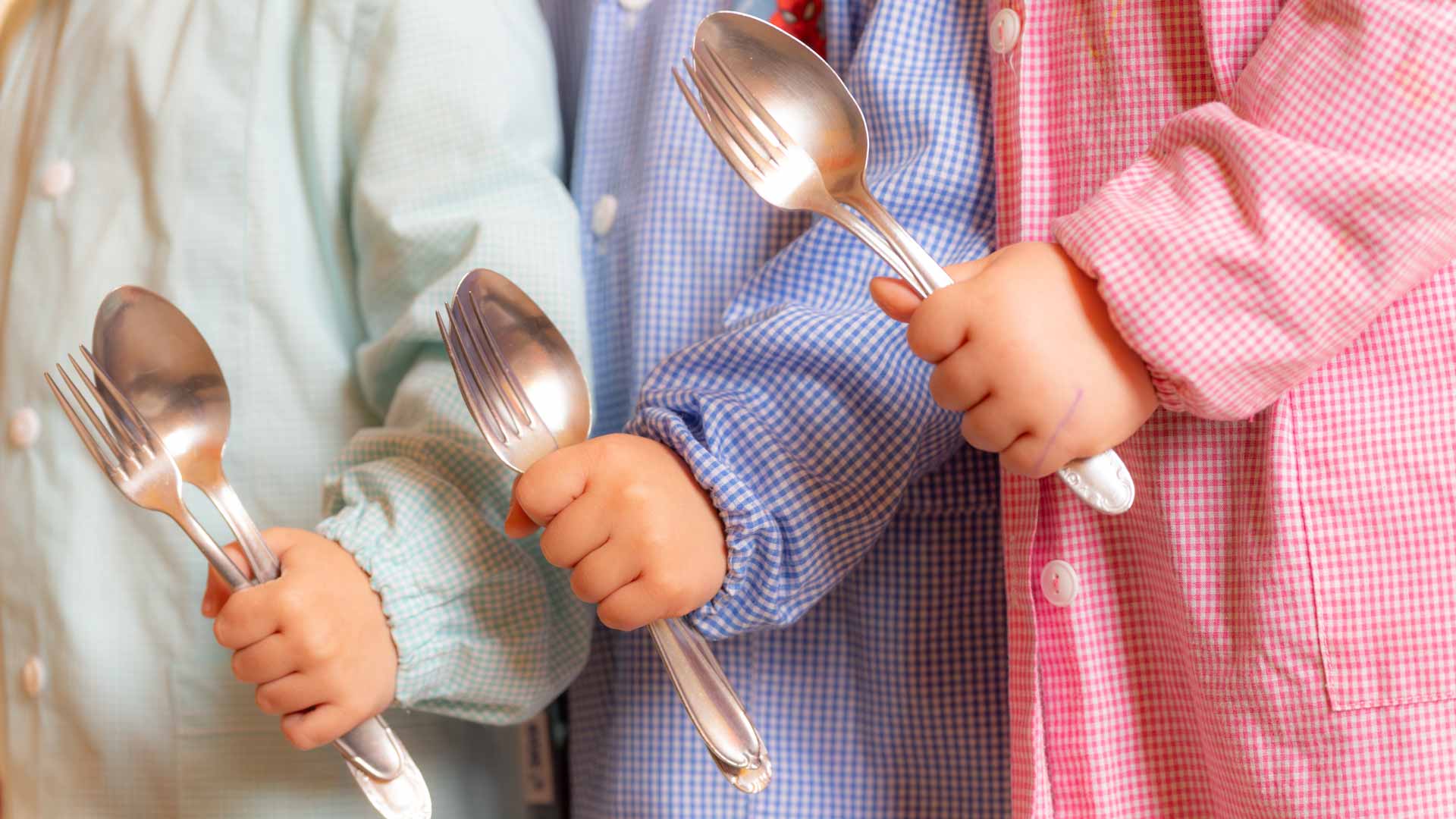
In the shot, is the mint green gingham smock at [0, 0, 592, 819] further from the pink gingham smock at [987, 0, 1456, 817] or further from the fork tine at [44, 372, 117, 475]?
the pink gingham smock at [987, 0, 1456, 817]

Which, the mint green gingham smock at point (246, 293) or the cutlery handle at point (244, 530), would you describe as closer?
the cutlery handle at point (244, 530)

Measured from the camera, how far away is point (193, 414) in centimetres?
59

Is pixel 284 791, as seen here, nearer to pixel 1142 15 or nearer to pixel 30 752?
pixel 30 752

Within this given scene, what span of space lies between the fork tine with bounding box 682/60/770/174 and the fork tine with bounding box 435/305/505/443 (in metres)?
0.16

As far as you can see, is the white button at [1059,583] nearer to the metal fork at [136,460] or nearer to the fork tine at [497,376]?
the fork tine at [497,376]

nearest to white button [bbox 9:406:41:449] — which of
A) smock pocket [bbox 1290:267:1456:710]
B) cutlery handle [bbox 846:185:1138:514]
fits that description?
cutlery handle [bbox 846:185:1138:514]

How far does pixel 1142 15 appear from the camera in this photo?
59 cm

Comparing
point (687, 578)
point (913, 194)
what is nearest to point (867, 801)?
point (687, 578)

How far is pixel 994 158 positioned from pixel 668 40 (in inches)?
9.7

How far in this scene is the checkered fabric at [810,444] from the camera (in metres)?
0.62

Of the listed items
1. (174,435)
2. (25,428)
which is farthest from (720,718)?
(25,428)

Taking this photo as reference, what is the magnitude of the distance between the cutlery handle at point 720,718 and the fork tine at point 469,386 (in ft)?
0.44

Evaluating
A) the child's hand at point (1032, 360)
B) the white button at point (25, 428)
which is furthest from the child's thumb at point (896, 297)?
the white button at point (25, 428)

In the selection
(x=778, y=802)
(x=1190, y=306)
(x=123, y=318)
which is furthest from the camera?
(x=778, y=802)
